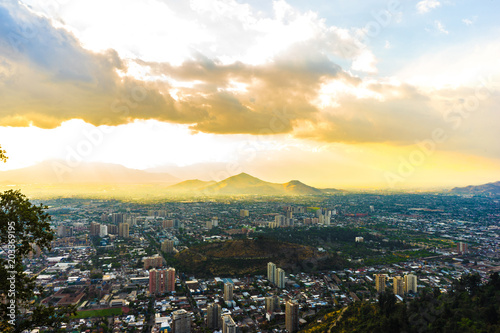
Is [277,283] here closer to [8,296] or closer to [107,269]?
[107,269]

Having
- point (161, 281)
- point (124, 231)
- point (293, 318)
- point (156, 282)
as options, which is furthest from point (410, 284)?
point (124, 231)

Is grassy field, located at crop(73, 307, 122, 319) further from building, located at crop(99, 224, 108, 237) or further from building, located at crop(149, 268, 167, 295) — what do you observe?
building, located at crop(99, 224, 108, 237)

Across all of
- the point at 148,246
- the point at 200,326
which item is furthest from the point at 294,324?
the point at 148,246

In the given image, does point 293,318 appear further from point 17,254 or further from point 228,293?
point 17,254

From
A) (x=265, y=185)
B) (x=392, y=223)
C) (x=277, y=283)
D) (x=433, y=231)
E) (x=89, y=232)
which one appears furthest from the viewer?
(x=265, y=185)

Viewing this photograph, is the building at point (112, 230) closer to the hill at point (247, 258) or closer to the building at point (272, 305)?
the hill at point (247, 258)

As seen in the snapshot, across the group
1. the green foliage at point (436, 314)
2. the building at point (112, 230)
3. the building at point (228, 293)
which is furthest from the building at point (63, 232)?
the green foliage at point (436, 314)
